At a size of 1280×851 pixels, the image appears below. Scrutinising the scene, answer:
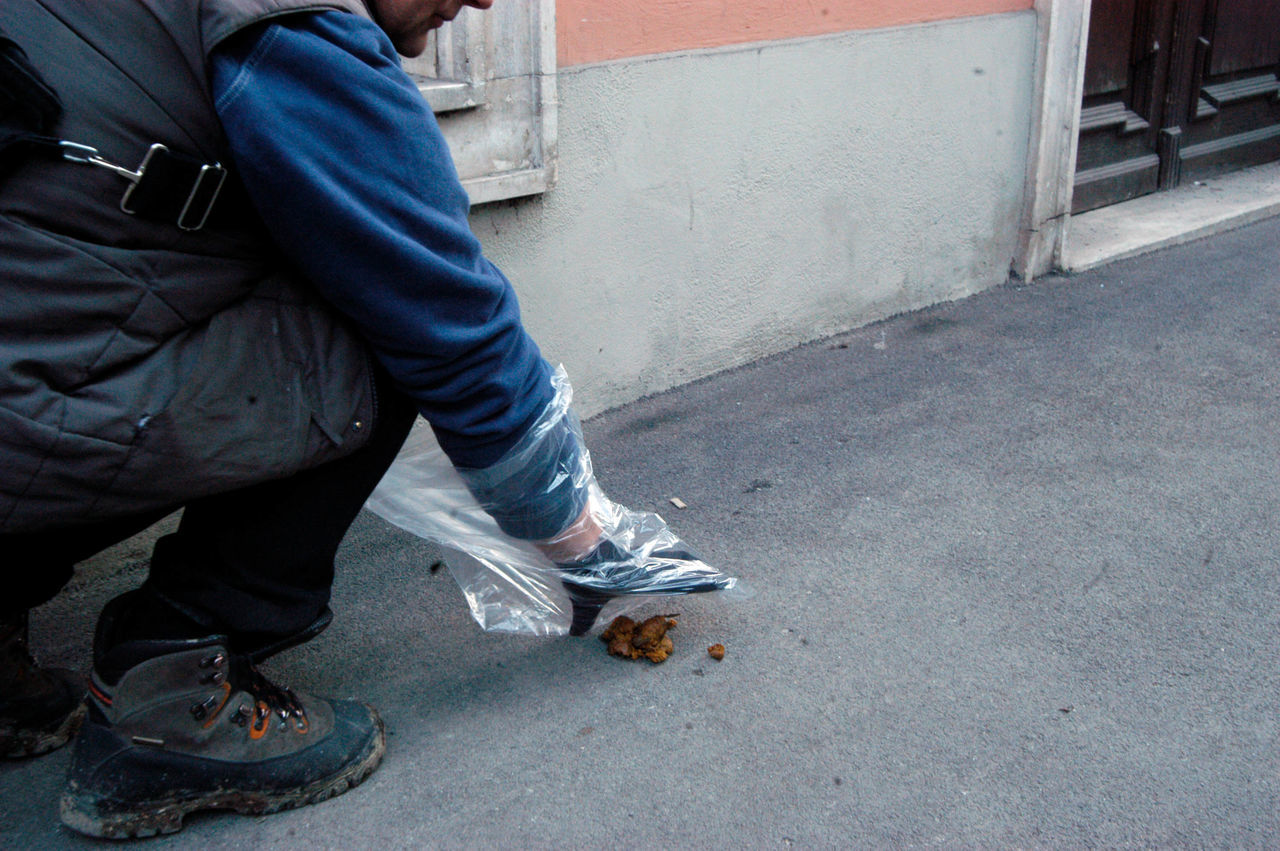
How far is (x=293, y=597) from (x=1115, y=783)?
1.35 meters

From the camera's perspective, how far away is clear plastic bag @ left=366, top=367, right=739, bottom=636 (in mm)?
2092

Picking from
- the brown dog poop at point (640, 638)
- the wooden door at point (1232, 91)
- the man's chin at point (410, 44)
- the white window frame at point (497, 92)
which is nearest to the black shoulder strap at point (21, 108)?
the man's chin at point (410, 44)

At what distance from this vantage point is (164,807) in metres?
1.79

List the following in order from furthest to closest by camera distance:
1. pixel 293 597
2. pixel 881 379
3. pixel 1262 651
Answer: pixel 881 379 → pixel 1262 651 → pixel 293 597

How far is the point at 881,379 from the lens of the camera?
12.4ft

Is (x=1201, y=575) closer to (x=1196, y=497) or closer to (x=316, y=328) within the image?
(x=1196, y=497)

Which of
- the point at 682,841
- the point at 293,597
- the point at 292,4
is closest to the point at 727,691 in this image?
the point at 682,841

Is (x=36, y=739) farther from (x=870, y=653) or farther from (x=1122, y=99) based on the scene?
(x=1122, y=99)

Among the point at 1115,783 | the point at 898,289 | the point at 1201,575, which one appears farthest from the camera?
the point at 898,289

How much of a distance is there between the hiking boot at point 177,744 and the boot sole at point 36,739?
29 cm

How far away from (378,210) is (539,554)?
772mm

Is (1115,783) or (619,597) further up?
(619,597)

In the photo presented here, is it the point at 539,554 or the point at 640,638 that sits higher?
the point at 539,554

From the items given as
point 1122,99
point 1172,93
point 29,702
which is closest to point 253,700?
point 29,702
